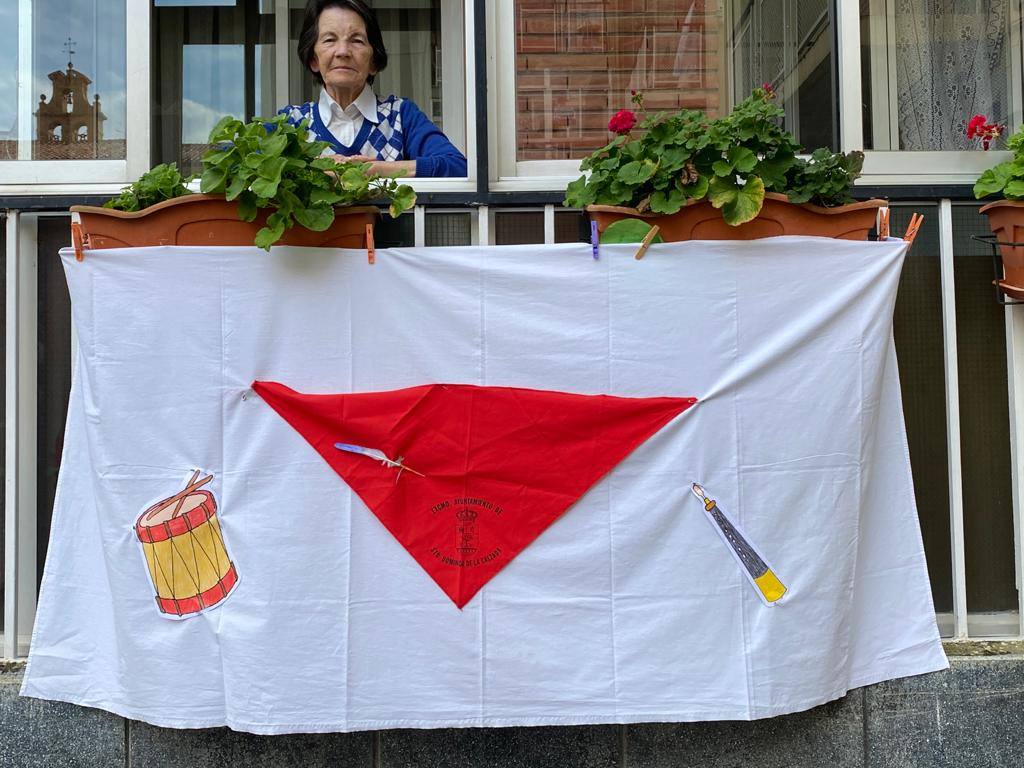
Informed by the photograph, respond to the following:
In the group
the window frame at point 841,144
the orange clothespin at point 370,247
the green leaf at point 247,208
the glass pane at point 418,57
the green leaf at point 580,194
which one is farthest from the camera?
the glass pane at point 418,57

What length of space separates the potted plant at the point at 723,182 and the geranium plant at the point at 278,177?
765mm

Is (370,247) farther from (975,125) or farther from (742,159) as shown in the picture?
(975,125)

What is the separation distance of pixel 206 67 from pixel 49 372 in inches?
68.8

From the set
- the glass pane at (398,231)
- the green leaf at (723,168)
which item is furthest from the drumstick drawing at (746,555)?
the glass pane at (398,231)

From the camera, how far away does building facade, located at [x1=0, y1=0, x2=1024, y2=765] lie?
3389 millimetres

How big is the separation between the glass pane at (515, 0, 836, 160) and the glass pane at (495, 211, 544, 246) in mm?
359

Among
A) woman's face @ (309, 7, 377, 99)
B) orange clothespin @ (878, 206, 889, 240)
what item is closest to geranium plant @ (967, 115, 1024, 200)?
orange clothespin @ (878, 206, 889, 240)

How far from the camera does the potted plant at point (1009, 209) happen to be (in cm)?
332

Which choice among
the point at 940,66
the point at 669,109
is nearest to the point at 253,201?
the point at 669,109

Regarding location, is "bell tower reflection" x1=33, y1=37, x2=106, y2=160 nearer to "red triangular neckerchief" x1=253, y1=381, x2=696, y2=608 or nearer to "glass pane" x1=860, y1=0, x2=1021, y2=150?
"red triangular neckerchief" x1=253, y1=381, x2=696, y2=608

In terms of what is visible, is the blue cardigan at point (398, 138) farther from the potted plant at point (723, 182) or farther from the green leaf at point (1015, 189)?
the green leaf at point (1015, 189)

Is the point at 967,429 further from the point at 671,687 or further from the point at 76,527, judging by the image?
the point at 76,527

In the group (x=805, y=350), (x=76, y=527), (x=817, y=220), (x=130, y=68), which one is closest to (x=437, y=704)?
(x=76, y=527)

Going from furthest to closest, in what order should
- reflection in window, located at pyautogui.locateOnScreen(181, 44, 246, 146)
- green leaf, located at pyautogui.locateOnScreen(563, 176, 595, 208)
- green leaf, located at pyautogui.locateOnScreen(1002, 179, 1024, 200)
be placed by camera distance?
reflection in window, located at pyautogui.locateOnScreen(181, 44, 246, 146) → green leaf, located at pyautogui.locateOnScreen(1002, 179, 1024, 200) → green leaf, located at pyautogui.locateOnScreen(563, 176, 595, 208)
